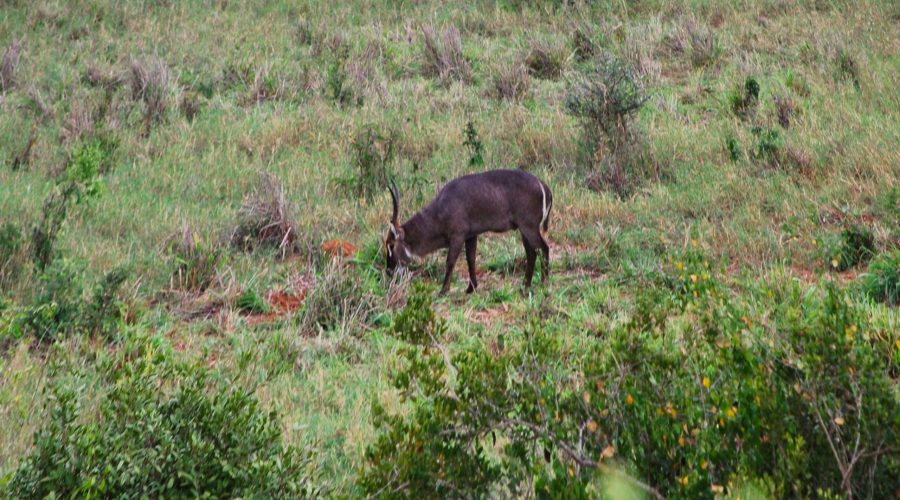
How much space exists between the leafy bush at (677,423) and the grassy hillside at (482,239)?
19mm

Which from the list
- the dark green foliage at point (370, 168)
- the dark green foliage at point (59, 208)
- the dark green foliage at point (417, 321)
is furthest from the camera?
the dark green foliage at point (370, 168)

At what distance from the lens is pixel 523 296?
8641mm

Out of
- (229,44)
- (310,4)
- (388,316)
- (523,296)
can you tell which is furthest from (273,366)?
(310,4)

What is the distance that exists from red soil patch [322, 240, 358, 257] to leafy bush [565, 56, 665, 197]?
2.89 metres

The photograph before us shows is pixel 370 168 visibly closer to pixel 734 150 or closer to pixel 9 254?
pixel 734 150

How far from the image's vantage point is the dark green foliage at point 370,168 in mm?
11141

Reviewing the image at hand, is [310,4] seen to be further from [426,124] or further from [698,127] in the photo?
[698,127]

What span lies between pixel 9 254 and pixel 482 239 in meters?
4.27

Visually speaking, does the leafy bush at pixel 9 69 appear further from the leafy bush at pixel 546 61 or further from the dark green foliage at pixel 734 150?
the dark green foliage at pixel 734 150

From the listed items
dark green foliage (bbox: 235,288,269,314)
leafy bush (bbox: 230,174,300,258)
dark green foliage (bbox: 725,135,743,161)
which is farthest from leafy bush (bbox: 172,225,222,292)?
dark green foliage (bbox: 725,135,743,161)

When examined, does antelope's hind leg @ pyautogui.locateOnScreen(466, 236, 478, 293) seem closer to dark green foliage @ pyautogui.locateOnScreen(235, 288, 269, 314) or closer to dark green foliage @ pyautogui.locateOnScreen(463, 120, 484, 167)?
dark green foliage @ pyautogui.locateOnScreen(235, 288, 269, 314)

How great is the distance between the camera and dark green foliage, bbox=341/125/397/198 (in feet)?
36.6

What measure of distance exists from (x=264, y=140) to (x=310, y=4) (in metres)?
6.67

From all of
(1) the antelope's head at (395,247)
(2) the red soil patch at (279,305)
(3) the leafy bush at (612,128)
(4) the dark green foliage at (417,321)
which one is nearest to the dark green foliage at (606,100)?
(3) the leafy bush at (612,128)
